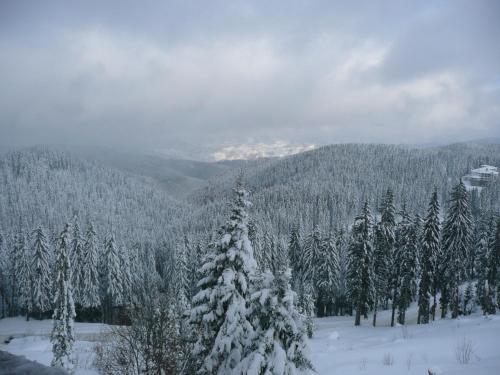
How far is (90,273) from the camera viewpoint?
165ft

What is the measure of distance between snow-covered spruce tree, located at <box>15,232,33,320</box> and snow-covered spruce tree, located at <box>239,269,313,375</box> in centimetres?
5451

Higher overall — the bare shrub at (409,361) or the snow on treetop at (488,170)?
the snow on treetop at (488,170)

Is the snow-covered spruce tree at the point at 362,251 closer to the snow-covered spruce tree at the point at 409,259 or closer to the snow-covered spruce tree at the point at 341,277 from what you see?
the snow-covered spruce tree at the point at 409,259

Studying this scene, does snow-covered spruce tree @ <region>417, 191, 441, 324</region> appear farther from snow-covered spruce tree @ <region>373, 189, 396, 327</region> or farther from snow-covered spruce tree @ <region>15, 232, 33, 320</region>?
snow-covered spruce tree @ <region>15, 232, 33, 320</region>

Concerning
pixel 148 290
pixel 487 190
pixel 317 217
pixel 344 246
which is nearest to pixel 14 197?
pixel 317 217

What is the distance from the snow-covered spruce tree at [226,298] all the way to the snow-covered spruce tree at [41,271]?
46204 millimetres

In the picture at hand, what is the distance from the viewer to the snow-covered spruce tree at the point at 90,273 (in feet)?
164

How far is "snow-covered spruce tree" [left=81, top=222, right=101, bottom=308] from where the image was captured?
50031 mm

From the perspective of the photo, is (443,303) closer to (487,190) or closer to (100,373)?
(100,373)

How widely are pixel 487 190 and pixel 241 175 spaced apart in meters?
183

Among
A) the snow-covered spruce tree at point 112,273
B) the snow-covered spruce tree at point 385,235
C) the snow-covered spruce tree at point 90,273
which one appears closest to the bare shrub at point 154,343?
the snow-covered spruce tree at point 385,235

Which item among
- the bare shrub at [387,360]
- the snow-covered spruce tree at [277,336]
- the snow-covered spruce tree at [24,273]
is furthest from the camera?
the snow-covered spruce tree at [24,273]

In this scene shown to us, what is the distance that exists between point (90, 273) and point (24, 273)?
11420 millimetres

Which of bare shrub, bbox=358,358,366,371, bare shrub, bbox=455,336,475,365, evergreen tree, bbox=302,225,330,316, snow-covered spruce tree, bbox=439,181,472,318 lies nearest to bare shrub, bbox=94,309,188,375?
bare shrub, bbox=358,358,366,371
